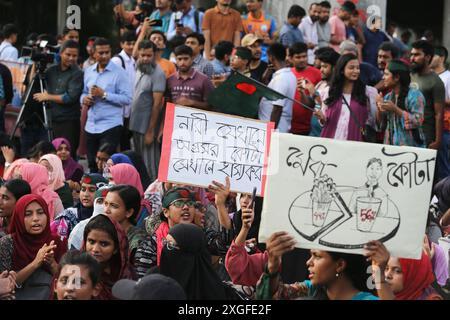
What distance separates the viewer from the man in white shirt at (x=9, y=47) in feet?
53.0

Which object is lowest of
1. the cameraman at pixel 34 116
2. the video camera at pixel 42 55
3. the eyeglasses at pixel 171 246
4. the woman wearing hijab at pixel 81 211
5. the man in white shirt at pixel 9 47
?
the eyeglasses at pixel 171 246

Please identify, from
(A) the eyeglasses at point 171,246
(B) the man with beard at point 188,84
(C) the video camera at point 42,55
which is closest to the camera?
(A) the eyeglasses at point 171,246

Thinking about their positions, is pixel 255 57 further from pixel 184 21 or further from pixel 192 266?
pixel 192 266

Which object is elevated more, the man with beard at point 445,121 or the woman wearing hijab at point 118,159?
the man with beard at point 445,121

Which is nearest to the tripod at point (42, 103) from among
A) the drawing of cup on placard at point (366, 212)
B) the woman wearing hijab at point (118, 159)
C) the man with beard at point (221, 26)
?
the man with beard at point (221, 26)

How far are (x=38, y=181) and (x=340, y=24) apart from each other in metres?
7.22

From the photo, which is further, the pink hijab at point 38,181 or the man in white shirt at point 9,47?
the man in white shirt at point 9,47

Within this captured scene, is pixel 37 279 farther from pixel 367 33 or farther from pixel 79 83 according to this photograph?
pixel 367 33

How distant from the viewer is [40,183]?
992cm

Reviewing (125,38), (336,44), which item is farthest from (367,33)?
(125,38)

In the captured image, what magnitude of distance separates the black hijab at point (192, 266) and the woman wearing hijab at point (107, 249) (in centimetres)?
44

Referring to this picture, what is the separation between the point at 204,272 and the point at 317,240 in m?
1.12

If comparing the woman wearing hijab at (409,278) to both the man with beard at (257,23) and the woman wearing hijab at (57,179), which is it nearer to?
the woman wearing hijab at (57,179)
